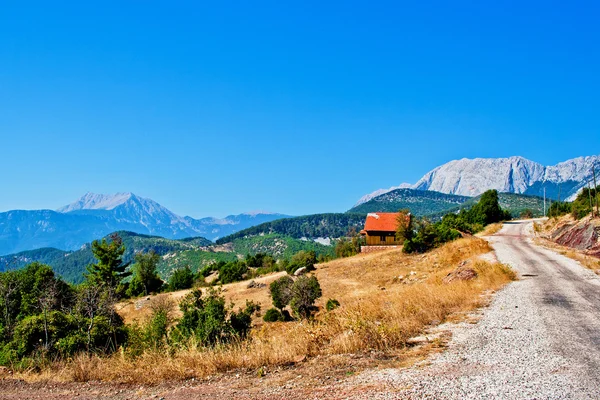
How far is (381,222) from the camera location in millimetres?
65750

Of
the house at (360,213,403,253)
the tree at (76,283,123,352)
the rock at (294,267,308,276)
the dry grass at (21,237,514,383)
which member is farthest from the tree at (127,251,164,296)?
the dry grass at (21,237,514,383)

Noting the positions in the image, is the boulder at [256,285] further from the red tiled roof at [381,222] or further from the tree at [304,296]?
the tree at [304,296]

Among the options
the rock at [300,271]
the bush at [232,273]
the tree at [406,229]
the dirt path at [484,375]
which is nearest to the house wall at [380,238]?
the tree at [406,229]

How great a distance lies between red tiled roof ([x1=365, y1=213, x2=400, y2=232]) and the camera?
6450 cm

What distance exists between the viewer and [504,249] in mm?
29312

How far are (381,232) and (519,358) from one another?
59314 mm

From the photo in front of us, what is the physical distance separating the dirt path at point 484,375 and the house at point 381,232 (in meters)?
53.6

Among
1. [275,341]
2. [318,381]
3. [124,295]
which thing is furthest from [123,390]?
[124,295]

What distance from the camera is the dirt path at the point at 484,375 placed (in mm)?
5621

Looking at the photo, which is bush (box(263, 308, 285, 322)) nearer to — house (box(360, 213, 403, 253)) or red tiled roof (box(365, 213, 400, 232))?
house (box(360, 213, 403, 253))

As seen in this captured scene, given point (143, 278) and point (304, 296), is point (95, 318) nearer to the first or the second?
point (304, 296)

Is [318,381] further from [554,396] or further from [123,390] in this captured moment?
[123,390]

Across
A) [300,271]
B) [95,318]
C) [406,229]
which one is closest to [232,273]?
[300,271]

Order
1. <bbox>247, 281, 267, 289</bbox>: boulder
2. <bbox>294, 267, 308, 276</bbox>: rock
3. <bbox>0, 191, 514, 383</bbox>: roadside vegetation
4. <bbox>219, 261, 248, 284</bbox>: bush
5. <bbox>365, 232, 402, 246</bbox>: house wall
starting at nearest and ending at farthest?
<bbox>0, 191, 514, 383</bbox>: roadside vegetation, <bbox>294, 267, 308, 276</bbox>: rock, <bbox>247, 281, 267, 289</bbox>: boulder, <bbox>365, 232, 402, 246</bbox>: house wall, <bbox>219, 261, 248, 284</bbox>: bush
